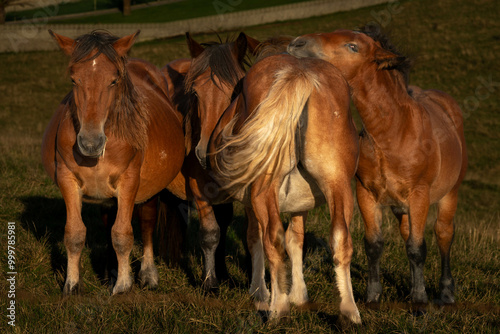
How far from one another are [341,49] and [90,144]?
2323 mm

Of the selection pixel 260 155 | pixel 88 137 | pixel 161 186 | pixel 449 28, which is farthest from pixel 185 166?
pixel 449 28

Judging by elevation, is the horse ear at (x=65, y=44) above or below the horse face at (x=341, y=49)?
below

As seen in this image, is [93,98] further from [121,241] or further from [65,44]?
[121,241]

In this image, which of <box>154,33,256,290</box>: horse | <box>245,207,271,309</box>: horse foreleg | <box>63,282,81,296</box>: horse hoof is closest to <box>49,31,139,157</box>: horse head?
<box>154,33,256,290</box>: horse

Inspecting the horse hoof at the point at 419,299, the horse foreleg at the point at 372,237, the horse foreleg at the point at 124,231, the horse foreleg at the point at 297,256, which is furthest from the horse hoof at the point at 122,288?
the horse hoof at the point at 419,299

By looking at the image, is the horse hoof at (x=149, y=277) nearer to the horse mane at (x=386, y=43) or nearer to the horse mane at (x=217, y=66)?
the horse mane at (x=217, y=66)

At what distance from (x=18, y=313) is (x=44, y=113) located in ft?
66.3

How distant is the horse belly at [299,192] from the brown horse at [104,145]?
4.85 feet

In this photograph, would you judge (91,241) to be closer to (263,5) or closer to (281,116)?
(281,116)

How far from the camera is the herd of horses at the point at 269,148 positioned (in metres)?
4.21

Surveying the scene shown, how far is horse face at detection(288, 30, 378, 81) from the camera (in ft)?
Answer: 16.3

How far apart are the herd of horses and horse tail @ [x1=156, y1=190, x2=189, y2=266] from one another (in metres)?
0.34

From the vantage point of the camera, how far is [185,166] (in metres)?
6.15

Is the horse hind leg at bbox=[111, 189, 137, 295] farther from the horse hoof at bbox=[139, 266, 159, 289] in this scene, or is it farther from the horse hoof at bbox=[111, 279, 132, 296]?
the horse hoof at bbox=[139, 266, 159, 289]
